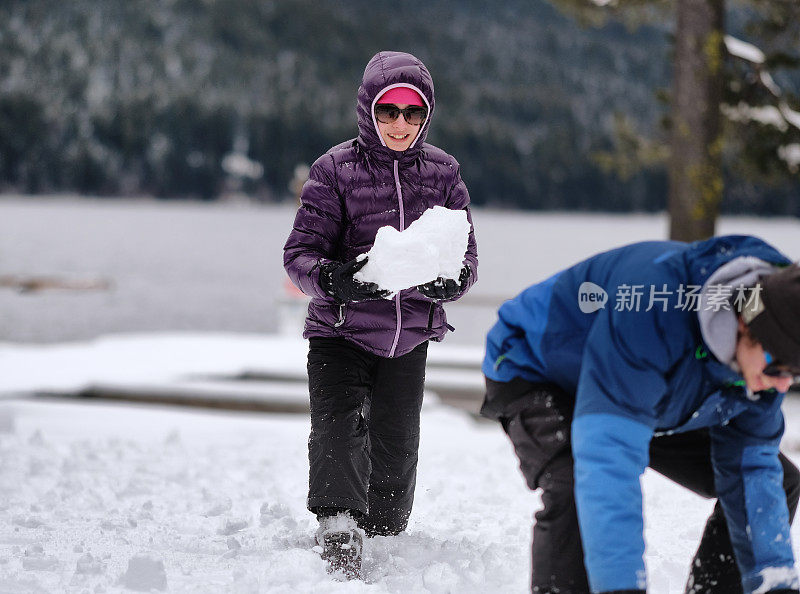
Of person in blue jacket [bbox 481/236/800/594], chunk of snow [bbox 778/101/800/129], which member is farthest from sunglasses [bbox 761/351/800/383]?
chunk of snow [bbox 778/101/800/129]

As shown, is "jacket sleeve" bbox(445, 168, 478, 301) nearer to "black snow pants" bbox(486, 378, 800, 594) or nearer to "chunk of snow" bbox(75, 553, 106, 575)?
"black snow pants" bbox(486, 378, 800, 594)

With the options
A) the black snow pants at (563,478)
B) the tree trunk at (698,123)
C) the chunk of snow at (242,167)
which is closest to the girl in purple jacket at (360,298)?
the black snow pants at (563,478)

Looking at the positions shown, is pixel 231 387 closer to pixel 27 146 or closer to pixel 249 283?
pixel 249 283

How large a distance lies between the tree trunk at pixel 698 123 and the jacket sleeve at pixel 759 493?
7840mm

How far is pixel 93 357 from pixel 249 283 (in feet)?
137

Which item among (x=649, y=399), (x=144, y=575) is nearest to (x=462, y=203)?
(x=649, y=399)

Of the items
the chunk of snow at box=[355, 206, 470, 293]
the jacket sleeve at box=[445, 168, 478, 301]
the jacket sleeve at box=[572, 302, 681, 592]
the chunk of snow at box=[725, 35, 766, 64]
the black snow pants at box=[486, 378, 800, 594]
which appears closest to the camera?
the jacket sleeve at box=[572, 302, 681, 592]

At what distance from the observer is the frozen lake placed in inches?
1228

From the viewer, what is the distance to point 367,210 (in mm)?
3518

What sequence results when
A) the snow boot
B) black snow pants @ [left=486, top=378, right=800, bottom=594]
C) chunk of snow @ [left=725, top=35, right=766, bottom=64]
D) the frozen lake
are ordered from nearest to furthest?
1. black snow pants @ [left=486, top=378, right=800, bottom=594]
2. the snow boot
3. chunk of snow @ [left=725, top=35, right=766, bottom=64]
4. the frozen lake

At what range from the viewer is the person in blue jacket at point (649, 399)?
6.93 feet

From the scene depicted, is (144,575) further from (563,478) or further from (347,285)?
(563,478)

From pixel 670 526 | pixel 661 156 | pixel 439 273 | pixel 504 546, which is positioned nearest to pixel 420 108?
pixel 439 273

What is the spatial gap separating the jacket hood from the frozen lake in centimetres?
967
